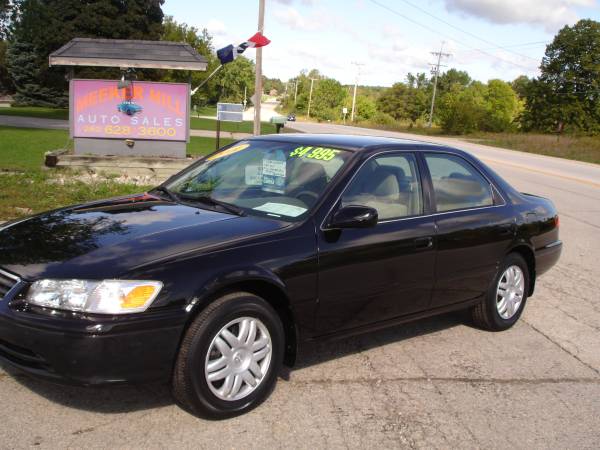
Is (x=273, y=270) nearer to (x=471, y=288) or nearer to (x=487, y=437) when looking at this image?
(x=487, y=437)

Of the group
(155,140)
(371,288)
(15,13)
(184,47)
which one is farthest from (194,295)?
(15,13)

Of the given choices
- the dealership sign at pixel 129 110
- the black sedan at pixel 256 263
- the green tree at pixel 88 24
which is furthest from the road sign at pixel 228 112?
the green tree at pixel 88 24

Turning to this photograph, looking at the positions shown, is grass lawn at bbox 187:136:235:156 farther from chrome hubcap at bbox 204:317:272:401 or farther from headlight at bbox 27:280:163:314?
headlight at bbox 27:280:163:314

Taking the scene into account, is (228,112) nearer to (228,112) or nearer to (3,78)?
(228,112)

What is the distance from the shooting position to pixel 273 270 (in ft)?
11.6

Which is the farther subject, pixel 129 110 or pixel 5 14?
pixel 5 14

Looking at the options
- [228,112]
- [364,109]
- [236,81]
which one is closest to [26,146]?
[228,112]

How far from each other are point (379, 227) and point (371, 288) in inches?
16.1

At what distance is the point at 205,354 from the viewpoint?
10.7ft

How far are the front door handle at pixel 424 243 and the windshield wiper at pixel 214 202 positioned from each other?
1.24m

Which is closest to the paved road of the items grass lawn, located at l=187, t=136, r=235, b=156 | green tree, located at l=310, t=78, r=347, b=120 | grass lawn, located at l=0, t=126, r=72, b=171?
grass lawn, located at l=0, t=126, r=72, b=171

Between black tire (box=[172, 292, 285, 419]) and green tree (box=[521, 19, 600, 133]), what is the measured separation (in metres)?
70.0

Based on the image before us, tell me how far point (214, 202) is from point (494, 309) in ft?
8.13

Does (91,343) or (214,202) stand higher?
(214,202)
